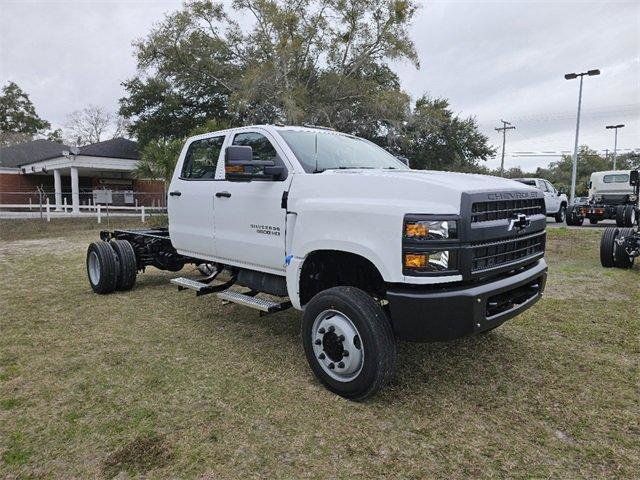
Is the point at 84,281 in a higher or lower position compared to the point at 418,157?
lower

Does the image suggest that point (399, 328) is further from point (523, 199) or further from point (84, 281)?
point (84, 281)

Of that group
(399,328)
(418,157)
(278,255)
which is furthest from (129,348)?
(418,157)

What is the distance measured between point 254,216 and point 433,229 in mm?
1905

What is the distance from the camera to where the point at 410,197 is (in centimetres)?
305

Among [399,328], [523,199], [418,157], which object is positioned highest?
[418,157]

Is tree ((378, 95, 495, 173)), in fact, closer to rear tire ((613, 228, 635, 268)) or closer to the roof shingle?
rear tire ((613, 228, 635, 268))

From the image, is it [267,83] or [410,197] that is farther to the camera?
[267,83]

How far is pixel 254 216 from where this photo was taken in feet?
14.0

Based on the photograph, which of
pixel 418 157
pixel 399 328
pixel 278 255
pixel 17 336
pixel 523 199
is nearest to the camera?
pixel 399 328

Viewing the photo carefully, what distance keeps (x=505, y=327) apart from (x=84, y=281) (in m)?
6.63

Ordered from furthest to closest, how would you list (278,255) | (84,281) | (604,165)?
(604,165) < (84,281) < (278,255)

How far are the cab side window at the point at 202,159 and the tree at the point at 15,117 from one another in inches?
2483

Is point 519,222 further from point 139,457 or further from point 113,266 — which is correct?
point 113,266

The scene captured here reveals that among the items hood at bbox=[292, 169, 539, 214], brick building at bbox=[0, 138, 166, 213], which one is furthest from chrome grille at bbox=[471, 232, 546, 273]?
brick building at bbox=[0, 138, 166, 213]
